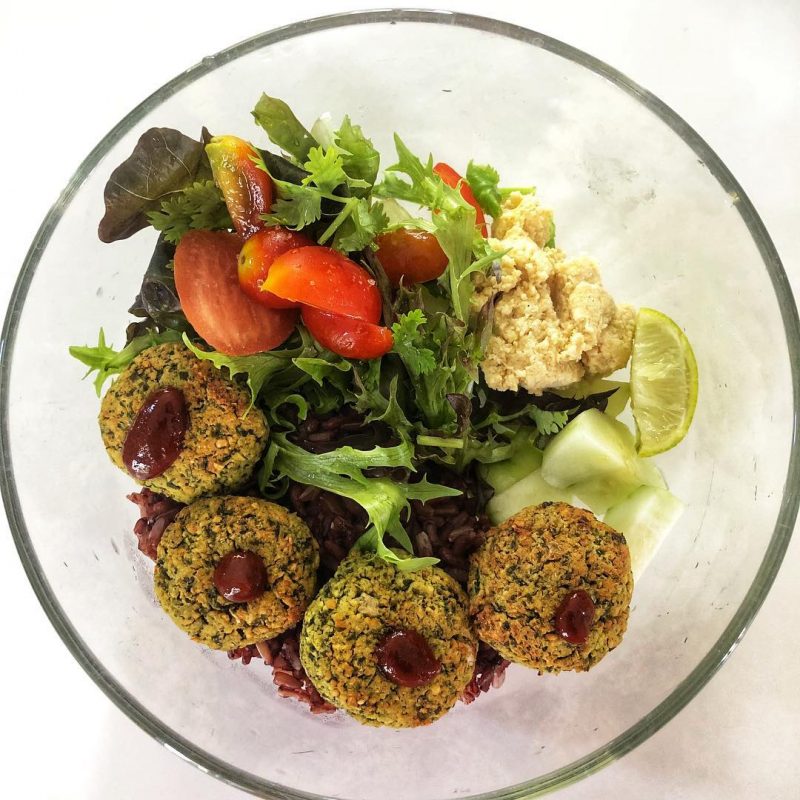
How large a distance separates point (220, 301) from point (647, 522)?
4.18ft

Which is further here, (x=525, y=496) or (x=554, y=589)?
(x=525, y=496)

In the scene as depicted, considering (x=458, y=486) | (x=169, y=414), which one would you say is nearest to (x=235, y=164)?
(x=169, y=414)

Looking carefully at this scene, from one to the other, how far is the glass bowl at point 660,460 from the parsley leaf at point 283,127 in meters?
0.32

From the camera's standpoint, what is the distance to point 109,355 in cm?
209

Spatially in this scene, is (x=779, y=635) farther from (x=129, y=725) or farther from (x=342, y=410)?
(x=129, y=725)

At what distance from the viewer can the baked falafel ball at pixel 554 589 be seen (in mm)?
1726

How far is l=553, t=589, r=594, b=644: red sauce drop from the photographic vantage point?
1.68 m

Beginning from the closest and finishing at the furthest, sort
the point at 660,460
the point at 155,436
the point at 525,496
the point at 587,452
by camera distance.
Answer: the point at 155,436
the point at 587,452
the point at 525,496
the point at 660,460

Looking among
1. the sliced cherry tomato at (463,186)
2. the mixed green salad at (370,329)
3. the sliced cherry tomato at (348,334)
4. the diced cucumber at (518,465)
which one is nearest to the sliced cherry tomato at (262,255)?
the mixed green salad at (370,329)

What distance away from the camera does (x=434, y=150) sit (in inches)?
92.7

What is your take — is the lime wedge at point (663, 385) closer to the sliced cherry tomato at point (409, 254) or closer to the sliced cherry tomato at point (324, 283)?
the sliced cherry tomato at point (409, 254)

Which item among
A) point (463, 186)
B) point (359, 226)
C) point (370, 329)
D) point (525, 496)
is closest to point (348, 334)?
point (370, 329)

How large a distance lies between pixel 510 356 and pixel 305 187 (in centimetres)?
69

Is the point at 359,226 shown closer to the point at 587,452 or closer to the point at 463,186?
the point at 463,186
